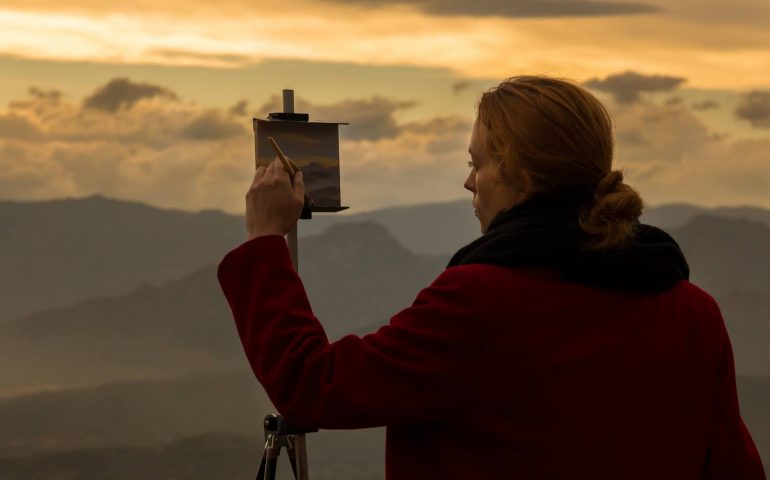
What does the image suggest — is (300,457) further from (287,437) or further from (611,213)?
(611,213)

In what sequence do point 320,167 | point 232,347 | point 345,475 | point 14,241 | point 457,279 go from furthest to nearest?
point 232,347, point 14,241, point 345,475, point 320,167, point 457,279

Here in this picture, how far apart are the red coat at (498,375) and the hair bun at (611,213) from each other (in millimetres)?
107

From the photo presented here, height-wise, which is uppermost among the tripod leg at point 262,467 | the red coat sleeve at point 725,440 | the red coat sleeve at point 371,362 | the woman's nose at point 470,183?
the woman's nose at point 470,183

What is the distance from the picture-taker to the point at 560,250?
207 centimetres

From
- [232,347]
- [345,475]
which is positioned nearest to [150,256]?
[232,347]

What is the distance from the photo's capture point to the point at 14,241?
90.6m

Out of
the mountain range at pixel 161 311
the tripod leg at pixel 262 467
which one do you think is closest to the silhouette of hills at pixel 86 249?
the mountain range at pixel 161 311

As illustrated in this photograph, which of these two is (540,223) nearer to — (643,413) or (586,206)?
(586,206)

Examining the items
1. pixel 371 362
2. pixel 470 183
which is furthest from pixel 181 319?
pixel 371 362

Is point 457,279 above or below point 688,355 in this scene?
above

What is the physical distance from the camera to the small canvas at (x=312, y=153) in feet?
9.39

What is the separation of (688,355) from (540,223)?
0.46 m

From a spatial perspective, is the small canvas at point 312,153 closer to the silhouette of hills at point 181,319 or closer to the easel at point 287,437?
the easel at point 287,437

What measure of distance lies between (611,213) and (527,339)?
0.30 meters
